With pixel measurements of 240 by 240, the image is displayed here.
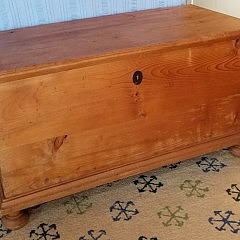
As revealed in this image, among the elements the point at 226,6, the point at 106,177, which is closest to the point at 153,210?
the point at 106,177

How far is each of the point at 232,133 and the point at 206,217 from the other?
324 millimetres

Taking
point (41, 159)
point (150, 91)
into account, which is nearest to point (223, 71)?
point (150, 91)

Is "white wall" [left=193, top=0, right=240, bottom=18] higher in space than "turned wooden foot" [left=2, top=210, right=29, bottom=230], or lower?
higher

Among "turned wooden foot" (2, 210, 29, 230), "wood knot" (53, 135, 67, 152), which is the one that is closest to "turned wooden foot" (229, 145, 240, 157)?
"wood knot" (53, 135, 67, 152)

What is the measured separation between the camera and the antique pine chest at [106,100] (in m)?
0.94

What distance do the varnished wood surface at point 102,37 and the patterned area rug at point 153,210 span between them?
1.40 feet

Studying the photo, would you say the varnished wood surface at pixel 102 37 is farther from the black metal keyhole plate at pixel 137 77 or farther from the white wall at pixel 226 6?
the white wall at pixel 226 6

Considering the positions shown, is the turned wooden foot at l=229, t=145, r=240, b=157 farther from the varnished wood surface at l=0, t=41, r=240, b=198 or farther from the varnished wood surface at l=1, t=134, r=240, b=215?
the varnished wood surface at l=0, t=41, r=240, b=198

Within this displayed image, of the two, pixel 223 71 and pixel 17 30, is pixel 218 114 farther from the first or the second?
pixel 17 30

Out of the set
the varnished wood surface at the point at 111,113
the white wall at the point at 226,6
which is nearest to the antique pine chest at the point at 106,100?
the varnished wood surface at the point at 111,113

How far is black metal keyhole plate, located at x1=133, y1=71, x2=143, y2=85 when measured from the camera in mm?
1017

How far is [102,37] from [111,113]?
0.22 meters

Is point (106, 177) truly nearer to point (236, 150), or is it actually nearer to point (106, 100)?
point (106, 100)

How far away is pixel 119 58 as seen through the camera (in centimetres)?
97
